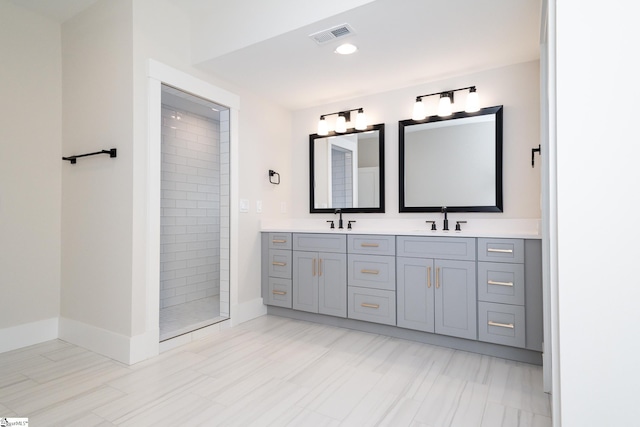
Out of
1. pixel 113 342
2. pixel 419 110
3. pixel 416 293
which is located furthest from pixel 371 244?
pixel 113 342

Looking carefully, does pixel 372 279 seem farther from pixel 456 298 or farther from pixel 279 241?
pixel 279 241

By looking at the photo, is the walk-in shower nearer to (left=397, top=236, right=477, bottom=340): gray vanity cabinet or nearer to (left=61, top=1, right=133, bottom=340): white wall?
(left=61, top=1, right=133, bottom=340): white wall

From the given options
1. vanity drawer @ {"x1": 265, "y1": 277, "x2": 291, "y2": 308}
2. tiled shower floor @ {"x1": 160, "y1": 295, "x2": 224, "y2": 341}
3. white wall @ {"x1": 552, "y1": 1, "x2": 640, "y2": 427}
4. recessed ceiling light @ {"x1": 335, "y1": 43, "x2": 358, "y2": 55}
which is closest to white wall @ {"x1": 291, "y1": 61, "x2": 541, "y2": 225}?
recessed ceiling light @ {"x1": 335, "y1": 43, "x2": 358, "y2": 55}

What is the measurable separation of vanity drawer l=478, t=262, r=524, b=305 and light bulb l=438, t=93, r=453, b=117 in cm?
136

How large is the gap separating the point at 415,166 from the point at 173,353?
2580mm

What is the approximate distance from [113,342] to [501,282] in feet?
9.16

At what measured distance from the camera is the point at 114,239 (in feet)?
8.13

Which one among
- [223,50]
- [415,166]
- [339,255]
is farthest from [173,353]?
[415,166]

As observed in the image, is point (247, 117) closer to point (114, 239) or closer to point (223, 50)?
point (223, 50)

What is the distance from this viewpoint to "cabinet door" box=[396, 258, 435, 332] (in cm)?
263

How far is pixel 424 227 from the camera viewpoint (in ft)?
10.4

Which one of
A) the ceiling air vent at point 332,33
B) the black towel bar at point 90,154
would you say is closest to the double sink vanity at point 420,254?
the ceiling air vent at point 332,33

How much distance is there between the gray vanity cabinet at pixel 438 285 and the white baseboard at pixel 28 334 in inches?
113

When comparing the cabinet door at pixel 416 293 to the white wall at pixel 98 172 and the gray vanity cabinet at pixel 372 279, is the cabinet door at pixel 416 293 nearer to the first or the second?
the gray vanity cabinet at pixel 372 279
